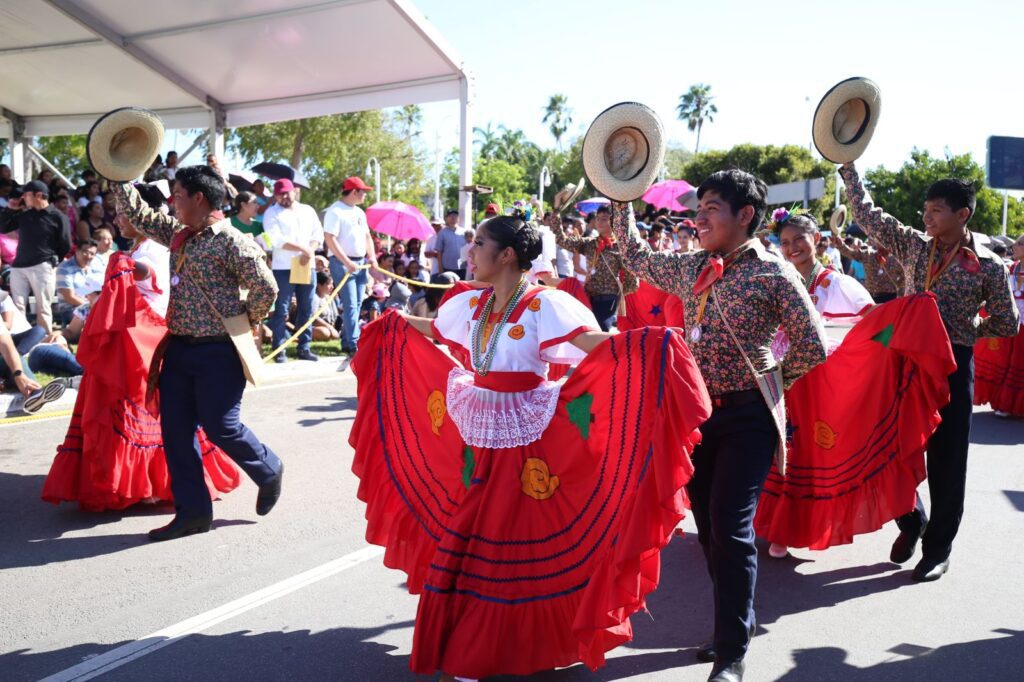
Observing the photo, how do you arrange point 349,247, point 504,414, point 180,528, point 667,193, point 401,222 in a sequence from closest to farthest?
point 504,414 < point 180,528 < point 349,247 < point 401,222 < point 667,193

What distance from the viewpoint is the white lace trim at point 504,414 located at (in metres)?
3.77

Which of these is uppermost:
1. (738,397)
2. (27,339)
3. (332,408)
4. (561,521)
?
(738,397)

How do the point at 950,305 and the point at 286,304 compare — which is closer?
the point at 950,305

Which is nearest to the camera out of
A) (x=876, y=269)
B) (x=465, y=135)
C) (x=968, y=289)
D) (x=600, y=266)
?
(x=968, y=289)

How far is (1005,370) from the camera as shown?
996 centimetres

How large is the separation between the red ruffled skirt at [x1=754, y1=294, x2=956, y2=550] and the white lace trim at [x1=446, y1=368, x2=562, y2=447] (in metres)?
1.81

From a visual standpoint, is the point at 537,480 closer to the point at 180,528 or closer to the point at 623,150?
the point at 623,150

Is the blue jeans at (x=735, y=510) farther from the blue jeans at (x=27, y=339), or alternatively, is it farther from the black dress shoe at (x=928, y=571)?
the blue jeans at (x=27, y=339)

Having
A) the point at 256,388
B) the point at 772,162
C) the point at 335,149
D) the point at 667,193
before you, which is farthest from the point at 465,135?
the point at 772,162

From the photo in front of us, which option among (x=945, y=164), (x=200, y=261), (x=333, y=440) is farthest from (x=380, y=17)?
(x=945, y=164)

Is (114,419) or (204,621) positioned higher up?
(114,419)

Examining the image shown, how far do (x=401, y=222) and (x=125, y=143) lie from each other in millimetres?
12860

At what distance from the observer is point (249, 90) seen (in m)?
15.7

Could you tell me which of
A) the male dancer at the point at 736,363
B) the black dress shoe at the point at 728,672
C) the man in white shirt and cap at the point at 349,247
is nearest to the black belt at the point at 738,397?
the male dancer at the point at 736,363
